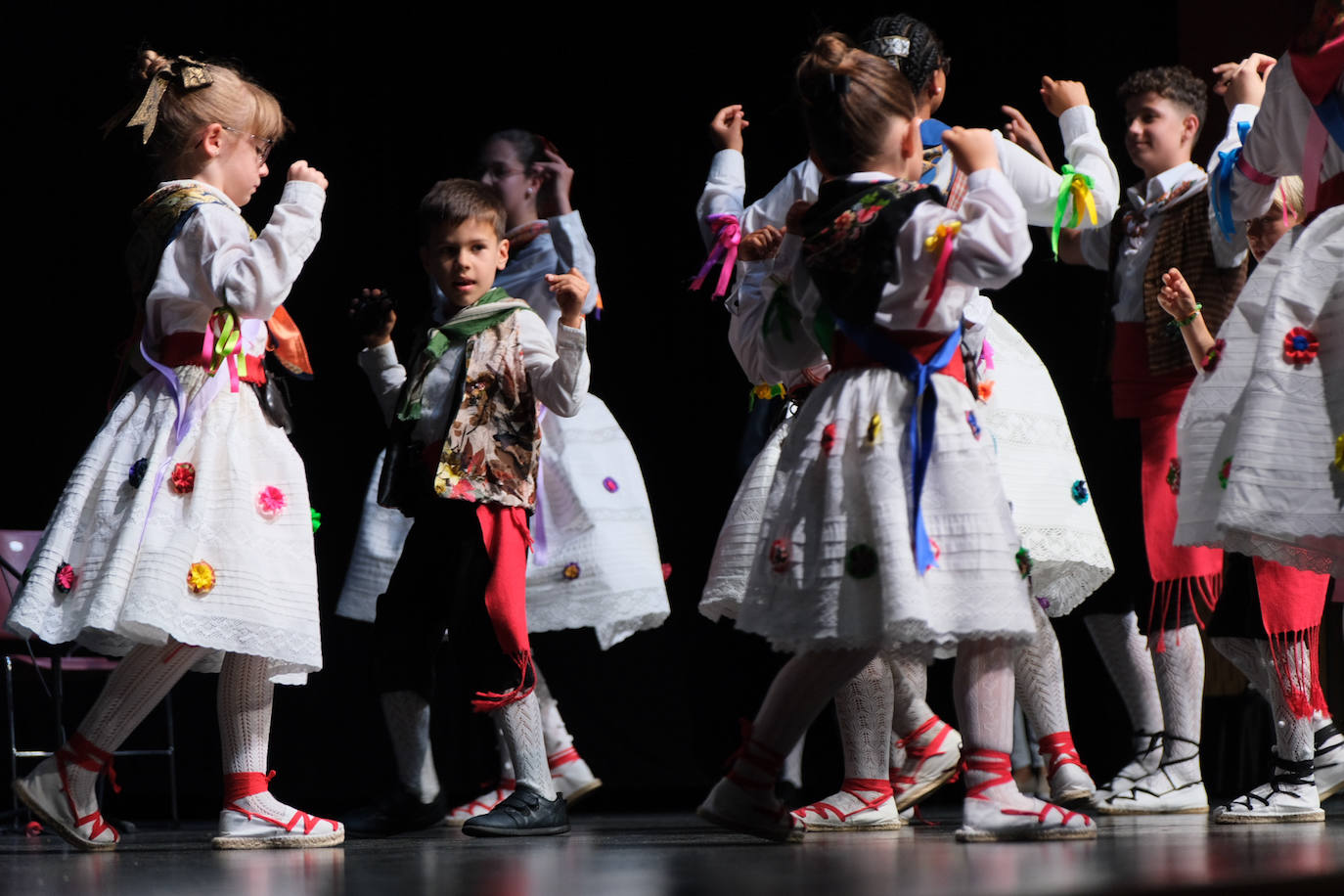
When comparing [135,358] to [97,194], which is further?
[97,194]

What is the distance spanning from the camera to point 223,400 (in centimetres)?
269

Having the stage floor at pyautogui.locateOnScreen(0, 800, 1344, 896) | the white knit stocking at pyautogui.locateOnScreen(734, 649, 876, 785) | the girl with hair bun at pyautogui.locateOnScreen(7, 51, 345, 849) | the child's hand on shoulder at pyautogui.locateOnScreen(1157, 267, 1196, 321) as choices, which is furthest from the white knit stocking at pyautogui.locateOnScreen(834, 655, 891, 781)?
the girl with hair bun at pyautogui.locateOnScreen(7, 51, 345, 849)

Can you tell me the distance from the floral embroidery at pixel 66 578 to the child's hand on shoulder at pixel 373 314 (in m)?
0.85

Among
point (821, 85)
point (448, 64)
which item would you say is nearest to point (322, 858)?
point (821, 85)

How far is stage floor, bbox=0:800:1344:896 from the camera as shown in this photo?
1.64 metres

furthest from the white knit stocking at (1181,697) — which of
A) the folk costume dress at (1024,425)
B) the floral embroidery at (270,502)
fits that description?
the floral embroidery at (270,502)

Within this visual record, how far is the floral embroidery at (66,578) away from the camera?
2.59m

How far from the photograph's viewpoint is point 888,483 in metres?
2.12

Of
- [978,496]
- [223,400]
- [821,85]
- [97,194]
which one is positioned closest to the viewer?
[978,496]

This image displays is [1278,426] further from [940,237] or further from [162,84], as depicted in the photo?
[162,84]

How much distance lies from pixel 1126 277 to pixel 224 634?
2.11 m

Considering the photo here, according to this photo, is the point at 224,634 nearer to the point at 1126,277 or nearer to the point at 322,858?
the point at 322,858

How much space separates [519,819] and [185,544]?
83 cm

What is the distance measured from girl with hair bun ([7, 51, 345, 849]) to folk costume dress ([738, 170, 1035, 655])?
89 cm
